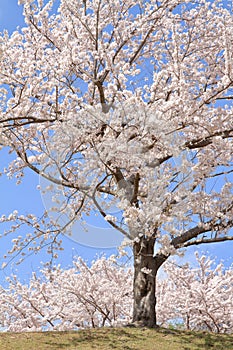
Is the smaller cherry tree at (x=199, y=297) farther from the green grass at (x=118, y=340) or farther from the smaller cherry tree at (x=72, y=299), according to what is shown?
the green grass at (x=118, y=340)

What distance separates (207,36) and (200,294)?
6322 mm

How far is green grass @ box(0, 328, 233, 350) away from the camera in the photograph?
710 cm

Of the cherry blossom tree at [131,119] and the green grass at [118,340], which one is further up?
the cherry blossom tree at [131,119]

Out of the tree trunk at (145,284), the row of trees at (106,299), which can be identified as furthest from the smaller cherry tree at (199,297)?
the tree trunk at (145,284)

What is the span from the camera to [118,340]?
24.3ft

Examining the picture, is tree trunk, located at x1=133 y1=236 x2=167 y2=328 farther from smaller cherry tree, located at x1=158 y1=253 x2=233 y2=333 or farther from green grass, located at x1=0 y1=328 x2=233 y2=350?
smaller cherry tree, located at x1=158 y1=253 x2=233 y2=333

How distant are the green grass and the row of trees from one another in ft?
9.81

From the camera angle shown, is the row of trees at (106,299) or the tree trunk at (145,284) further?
the row of trees at (106,299)

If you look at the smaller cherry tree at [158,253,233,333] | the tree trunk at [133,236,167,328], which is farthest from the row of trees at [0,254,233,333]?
the tree trunk at [133,236,167,328]

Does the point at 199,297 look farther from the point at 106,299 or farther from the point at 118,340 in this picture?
the point at 118,340

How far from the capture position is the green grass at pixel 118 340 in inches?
280

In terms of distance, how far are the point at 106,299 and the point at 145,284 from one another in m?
3.02

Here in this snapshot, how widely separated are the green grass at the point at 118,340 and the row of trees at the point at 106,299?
2.99 metres

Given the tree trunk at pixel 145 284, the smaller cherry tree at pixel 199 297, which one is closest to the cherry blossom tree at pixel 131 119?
the tree trunk at pixel 145 284
